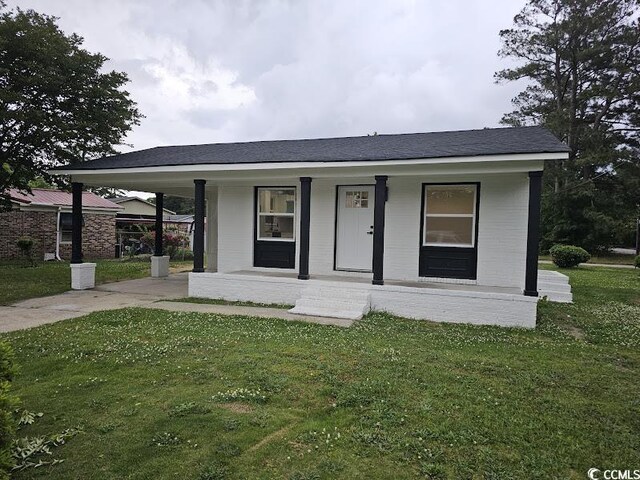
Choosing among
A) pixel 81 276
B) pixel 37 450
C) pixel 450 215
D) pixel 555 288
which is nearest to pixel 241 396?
pixel 37 450

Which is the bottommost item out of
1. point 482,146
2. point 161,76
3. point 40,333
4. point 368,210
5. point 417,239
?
point 40,333

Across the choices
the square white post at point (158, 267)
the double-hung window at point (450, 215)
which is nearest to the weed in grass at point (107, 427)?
the double-hung window at point (450, 215)

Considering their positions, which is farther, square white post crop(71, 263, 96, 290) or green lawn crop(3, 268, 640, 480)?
square white post crop(71, 263, 96, 290)

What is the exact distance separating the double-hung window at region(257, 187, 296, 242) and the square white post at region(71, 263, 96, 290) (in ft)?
15.2

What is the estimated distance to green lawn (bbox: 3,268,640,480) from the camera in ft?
9.32

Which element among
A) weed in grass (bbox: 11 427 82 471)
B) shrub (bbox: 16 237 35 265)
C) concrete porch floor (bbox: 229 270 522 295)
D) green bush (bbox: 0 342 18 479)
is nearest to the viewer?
green bush (bbox: 0 342 18 479)

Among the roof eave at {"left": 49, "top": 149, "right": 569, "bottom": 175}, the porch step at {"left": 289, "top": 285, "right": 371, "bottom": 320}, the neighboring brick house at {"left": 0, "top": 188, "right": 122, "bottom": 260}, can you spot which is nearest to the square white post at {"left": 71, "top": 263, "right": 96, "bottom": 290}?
the roof eave at {"left": 49, "top": 149, "right": 569, "bottom": 175}

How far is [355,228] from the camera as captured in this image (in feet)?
31.9

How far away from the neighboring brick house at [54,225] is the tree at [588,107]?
1055 inches

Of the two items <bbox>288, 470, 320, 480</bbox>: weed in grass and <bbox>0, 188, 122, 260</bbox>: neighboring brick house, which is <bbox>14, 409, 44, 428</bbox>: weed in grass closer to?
<bbox>288, 470, 320, 480</bbox>: weed in grass

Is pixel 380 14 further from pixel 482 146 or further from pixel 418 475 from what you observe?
pixel 418 475

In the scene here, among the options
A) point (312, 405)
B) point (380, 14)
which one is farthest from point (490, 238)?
point (380, 14)

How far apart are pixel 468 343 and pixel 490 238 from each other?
11.0 feet

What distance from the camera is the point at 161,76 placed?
16.2 m
